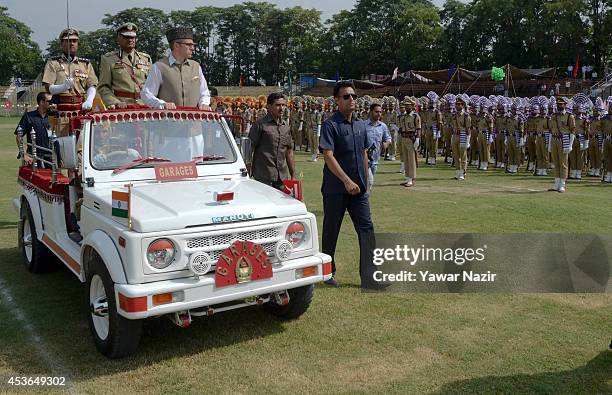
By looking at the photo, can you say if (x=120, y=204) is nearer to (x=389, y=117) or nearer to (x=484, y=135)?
(x=484, y=135)

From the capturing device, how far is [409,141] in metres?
15.3

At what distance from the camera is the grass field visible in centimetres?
437

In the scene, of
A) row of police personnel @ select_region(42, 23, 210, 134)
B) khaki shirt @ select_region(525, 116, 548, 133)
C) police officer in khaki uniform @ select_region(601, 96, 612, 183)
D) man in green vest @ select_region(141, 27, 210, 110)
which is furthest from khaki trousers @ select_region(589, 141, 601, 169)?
man in green vest @ select_region(141, 27, 210, 110)

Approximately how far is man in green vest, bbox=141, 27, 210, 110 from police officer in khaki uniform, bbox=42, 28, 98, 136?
1.31m

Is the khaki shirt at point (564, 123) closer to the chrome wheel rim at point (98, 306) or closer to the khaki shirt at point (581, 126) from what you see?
the khaki shirt at point (581, 126)

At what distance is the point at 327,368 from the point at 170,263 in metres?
1.41

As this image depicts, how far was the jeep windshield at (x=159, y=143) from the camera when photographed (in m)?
5.62

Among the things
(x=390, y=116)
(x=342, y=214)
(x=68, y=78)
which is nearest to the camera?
(x=342, y=214)

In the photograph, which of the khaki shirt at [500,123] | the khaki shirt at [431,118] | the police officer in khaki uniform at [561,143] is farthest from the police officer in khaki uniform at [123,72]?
the khaki shirt at [431,118]

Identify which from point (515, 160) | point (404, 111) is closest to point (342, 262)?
point (404, 111)

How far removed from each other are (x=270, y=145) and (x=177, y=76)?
54.6 inches

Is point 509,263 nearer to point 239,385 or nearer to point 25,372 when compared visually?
point 239,385

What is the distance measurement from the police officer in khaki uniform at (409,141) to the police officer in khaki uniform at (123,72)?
29.1 feet

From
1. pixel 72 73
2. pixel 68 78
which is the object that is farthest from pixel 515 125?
pixel 68 78
